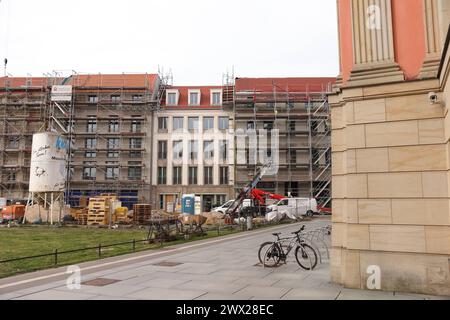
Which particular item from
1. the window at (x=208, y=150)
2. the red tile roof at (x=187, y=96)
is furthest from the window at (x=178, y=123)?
the window at (x=208, y=150)

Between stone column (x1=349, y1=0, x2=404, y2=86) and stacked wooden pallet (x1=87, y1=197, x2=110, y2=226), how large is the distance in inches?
1232

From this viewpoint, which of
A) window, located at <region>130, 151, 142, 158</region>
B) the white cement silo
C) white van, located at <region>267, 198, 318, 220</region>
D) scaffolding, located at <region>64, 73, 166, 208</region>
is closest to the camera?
the white cement silo

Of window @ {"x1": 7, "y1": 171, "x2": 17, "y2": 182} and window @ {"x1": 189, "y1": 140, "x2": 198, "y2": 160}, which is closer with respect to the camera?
window @ {"x1": 7, "y1": 171, "x2": 17, "y2": 182}

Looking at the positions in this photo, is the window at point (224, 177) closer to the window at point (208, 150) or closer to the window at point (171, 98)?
the window at point (208, 150)

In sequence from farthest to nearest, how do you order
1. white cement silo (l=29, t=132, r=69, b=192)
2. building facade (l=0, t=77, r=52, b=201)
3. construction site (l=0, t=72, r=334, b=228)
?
1. construction site (l=0, t=72, r=334, b=228)
2. building facade (l=0, t=77, r=52, b=201)
3. white cement silo (l=29, t=132, r=69, b=192)

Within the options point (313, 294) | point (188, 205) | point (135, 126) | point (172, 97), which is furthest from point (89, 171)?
point (313, 294)

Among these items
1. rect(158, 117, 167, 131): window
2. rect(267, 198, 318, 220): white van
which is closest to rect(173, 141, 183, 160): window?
rect(158, 117, 167, 131): window

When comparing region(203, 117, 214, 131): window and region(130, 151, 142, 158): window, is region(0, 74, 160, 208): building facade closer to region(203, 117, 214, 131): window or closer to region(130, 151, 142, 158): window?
region(130, 151, 142, 158): window

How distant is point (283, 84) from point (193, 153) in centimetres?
1702

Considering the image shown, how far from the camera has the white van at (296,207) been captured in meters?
45.2

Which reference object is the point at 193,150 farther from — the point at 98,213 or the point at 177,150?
the point at 98,213

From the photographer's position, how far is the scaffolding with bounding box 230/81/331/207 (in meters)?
57.0

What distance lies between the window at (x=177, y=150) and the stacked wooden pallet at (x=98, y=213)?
2236cm

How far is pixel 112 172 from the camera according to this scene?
58.0m
